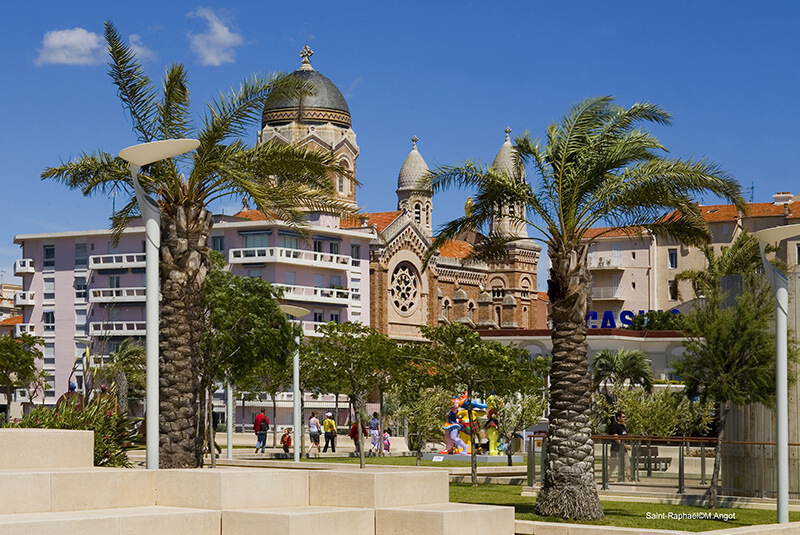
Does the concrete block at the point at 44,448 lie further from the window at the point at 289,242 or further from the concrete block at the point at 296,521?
the window at the point at 289,242

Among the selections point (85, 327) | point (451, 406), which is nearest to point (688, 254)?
point (85, 327)

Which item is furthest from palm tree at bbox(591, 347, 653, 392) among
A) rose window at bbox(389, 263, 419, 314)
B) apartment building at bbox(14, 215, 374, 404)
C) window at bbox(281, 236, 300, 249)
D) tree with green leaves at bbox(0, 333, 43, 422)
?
rose window at bbox(389, 263, 419, 314)

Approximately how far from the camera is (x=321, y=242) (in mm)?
84750

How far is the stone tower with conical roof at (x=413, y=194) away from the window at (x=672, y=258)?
20293 millimetres

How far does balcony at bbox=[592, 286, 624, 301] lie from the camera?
97.1 m

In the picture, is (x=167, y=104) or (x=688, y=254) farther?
(x=688, y=254)

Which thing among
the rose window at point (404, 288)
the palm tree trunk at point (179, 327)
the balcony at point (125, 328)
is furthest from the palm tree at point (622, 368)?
the palm tree trunk at point (179, 327)

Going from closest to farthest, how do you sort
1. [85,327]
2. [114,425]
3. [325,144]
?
[114,425], [85,327], [325,144]

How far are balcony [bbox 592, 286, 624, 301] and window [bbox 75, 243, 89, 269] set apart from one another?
38659 millimetres

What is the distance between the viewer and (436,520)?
13477 mm

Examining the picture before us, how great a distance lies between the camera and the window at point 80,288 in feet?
274

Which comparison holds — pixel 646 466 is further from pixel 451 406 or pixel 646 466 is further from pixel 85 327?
pixel 85 327

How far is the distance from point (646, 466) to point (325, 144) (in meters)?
72.1

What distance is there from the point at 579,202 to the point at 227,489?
10.4 meters
